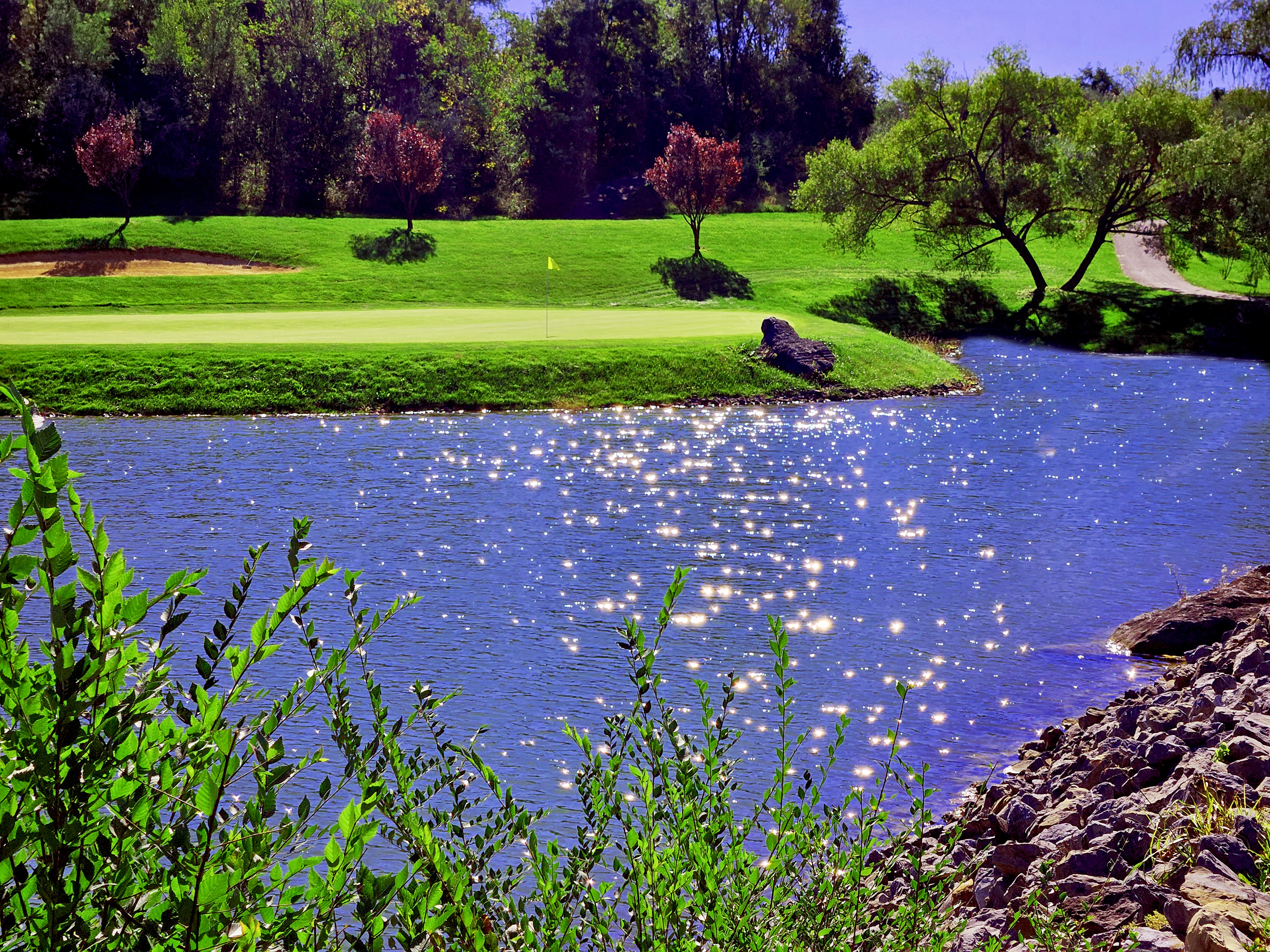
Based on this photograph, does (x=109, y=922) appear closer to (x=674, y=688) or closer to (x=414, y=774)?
(x=414, y=774)

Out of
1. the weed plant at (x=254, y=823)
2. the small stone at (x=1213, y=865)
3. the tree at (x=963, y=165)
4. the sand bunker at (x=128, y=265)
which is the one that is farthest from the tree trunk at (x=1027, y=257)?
the weed plant at (x=254, y=823)

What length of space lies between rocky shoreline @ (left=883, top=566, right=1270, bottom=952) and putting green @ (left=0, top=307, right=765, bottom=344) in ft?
79.5

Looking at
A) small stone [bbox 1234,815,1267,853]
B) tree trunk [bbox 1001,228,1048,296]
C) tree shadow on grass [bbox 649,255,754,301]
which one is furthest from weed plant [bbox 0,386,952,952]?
tree trunk [bbox 1001,228,1048,296]

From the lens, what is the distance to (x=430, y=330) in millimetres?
32812

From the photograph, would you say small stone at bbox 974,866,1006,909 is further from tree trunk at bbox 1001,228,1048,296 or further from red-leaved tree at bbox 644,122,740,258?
red-leaved tree at bbox 644,122,740,258

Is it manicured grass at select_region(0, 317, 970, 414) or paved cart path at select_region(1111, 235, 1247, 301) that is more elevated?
paved cart path at select_region(1111, 235, 1247, 301)

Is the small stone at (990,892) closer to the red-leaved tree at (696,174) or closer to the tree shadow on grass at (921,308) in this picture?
the tree shadow on grass at (921,308)

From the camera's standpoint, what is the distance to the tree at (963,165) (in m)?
43.9

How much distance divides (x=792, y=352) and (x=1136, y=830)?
25.6m

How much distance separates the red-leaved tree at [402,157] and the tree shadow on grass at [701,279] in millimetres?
11194

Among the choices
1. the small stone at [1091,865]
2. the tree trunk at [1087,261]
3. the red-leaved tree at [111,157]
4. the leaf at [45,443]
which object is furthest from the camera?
the red-leaved tree at [111,157]

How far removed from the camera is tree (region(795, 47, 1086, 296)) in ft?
144

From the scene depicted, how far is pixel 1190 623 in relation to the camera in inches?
462

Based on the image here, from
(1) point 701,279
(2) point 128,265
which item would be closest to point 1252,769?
(1) point 701,279
